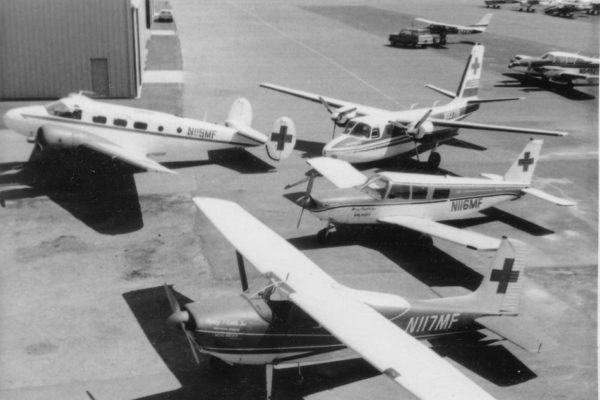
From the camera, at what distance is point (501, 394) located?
43.8 feet

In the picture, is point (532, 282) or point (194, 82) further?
point (194, 82)

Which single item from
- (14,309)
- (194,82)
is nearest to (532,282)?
(14,309)

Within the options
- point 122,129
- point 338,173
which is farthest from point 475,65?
point 122,129

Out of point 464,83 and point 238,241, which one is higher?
point 464,83

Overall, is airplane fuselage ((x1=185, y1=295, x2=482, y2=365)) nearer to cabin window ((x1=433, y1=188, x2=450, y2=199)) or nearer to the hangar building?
cabin window ((x1=433, y1=188, x2=450, y2=199))

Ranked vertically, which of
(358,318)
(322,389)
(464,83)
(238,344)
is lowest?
(322,389)

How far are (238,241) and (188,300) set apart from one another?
2651 mm

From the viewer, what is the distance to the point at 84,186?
950 inches

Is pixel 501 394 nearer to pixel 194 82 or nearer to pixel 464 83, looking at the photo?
pixel 464 83

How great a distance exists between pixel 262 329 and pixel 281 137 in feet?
41.7

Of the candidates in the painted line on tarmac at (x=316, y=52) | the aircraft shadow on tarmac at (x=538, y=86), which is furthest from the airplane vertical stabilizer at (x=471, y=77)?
the aircraft shadow on tarmac at (x=538, y=86)

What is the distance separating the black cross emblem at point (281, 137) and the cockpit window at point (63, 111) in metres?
7.42

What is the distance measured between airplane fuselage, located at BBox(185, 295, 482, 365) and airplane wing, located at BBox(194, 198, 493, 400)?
0.62 m

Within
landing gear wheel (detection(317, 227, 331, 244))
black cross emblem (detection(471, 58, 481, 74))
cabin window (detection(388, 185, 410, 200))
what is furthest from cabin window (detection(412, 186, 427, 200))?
black cross emblem (detection(471, 58, 481, 74))
